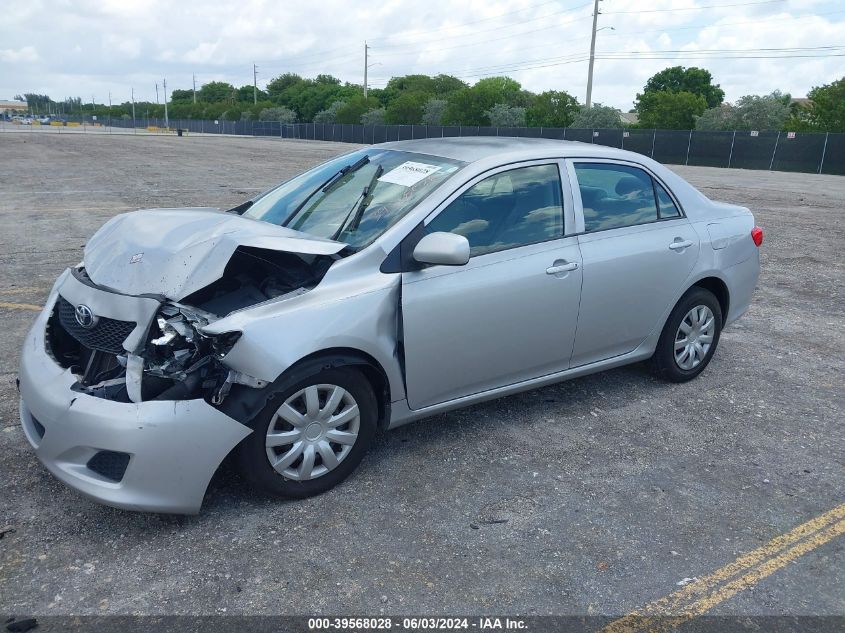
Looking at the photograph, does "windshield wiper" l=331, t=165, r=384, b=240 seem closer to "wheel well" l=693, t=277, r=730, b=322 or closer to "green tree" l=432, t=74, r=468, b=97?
"wheel well" l=693, t=277, r=730, b=322

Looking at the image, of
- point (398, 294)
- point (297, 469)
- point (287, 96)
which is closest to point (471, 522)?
point (297, 469)

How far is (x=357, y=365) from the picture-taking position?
3.42 m

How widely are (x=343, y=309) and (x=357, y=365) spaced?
11.5 inches

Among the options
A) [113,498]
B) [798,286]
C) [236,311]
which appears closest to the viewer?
[113,498]

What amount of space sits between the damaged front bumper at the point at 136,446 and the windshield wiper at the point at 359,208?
1266 mm

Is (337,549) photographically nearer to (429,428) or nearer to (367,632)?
(367,632)

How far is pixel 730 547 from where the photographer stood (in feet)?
10.5

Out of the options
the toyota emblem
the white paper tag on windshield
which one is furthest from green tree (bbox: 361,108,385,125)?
the toyota emblem

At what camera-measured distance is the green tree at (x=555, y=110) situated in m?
53.4

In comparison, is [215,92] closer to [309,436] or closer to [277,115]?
[277,115]

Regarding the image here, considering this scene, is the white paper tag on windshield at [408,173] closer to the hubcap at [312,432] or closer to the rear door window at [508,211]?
the rear door window at [508,211]

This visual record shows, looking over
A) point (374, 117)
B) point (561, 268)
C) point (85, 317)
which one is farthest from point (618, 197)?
point (374, 117)

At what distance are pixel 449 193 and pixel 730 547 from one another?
2.17 meters

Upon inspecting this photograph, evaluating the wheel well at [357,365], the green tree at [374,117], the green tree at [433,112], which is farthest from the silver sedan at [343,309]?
the green tree at [374,117]
